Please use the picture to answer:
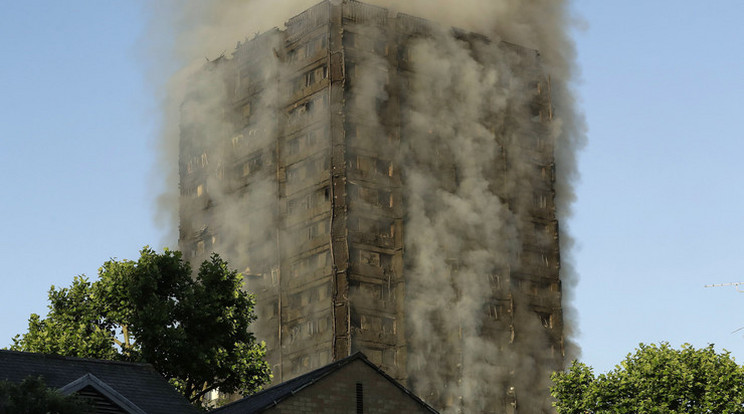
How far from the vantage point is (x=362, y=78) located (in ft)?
384

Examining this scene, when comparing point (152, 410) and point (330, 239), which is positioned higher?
point (330, 239)

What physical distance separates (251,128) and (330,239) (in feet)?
64.1

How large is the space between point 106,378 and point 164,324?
70.5ft

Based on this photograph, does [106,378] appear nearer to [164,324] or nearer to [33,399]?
[33,399]

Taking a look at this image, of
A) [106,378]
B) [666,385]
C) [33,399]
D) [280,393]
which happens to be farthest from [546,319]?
[33,399]

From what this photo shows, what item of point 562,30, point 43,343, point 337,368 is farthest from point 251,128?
point 337,368

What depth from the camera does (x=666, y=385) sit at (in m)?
64.8

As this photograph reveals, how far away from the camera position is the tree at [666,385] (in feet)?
209

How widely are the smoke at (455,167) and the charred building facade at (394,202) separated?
0.20 metres

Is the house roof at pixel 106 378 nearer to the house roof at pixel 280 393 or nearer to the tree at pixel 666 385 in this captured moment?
the house roof at pixel 280 393

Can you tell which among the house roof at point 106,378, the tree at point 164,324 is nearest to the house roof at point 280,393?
the house roof at point 106,378

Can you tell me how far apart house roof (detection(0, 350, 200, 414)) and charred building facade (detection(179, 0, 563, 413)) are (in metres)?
63.7

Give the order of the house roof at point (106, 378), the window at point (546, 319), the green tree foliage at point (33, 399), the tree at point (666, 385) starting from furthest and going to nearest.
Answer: the window at point (546, 319), the tree at point (666, 385), the house roof at point (106, 378), the green tree foliage at point (33, 399)

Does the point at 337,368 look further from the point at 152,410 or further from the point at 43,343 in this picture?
the point at 43,343
